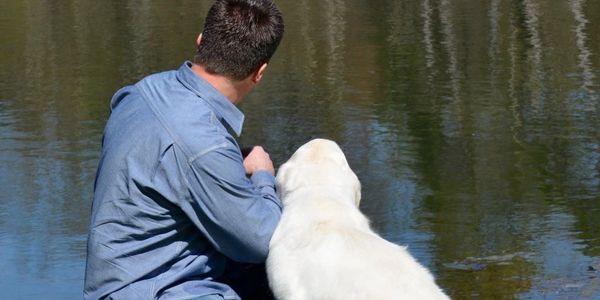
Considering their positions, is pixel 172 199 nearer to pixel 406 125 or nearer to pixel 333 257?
pixel 333 257

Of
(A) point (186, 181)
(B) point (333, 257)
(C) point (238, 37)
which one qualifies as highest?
(C) point (238, 37)

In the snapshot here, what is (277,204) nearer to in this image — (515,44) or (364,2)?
(515,44)

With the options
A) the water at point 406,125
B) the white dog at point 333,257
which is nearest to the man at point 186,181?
the white dog at point 333,257

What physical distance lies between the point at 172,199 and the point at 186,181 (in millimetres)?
87

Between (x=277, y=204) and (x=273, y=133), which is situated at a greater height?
(x=277, y=204)

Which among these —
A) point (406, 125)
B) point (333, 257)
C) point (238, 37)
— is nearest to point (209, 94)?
point (238, 37)

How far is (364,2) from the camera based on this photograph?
22859 millimetres

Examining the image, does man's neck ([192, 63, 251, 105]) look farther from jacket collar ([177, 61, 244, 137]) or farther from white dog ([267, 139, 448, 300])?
white dog ([267, 139, 448, 300])

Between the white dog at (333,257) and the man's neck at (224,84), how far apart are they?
1.53ft

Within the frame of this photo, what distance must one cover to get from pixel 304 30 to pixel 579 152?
9368 mm

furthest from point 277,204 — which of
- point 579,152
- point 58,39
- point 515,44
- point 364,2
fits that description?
point 364,2

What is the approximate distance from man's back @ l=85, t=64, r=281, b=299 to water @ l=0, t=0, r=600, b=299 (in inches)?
127

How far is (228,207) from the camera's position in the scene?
11.7 ft

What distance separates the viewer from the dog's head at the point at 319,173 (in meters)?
4.24
